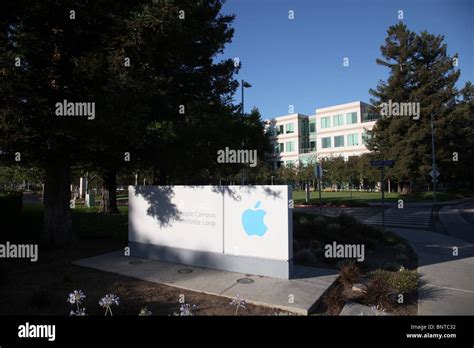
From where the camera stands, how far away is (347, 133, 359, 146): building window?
200 ft

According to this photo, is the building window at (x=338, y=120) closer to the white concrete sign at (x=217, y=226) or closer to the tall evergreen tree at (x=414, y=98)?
the tall evergreen tree at (x=414, y=98)

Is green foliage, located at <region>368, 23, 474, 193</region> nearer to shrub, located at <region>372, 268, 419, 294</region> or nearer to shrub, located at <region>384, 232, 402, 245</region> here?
shrub, located at <region>384, 232, 402, 245</region>

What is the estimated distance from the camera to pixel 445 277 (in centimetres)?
685

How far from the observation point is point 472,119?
4175cm

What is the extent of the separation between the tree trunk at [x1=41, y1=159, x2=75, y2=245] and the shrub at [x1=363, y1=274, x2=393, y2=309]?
7772 mm

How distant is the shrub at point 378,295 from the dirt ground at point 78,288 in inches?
61.2

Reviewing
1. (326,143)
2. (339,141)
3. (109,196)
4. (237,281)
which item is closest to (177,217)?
(237,281)

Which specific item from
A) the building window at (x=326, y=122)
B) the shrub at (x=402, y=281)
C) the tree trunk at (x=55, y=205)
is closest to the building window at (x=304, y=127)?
the building window at (x=326, y=122)

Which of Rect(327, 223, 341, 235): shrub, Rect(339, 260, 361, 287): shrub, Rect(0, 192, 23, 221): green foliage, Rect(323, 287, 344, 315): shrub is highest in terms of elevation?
Rect(0, 192, 23, 221): green foliage

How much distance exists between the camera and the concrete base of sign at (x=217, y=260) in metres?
6.47

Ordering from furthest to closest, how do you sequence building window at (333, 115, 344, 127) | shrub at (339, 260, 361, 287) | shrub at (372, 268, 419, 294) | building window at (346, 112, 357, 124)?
building window at (333, 115, 344, 127), building window at (346, 112, 357, 124), shrub at (339, 260, 361, 287), shrub at (372, 268, 419, 294)

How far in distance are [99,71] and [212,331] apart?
20.2 feet

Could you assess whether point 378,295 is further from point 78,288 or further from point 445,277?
point 78,288

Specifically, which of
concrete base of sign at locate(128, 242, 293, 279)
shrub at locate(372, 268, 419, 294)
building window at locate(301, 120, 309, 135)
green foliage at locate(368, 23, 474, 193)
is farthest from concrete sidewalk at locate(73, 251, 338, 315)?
building window at locate(301, 120, 309, 135)
